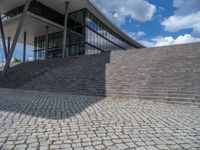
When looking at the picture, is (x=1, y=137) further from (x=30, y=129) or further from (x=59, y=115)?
(x=59, y=115)

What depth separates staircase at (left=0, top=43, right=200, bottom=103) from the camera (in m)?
10.9

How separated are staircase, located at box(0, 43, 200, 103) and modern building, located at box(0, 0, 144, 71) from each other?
34.0 feet

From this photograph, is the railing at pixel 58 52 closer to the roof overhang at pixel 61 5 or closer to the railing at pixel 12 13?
the roof overhang at pixel 61 5

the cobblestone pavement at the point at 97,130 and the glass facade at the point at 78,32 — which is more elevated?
the glass facade at the point at 78,32

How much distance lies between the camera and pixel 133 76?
43.9 ft

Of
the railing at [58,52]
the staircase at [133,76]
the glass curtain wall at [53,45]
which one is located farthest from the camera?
the glass curtain wall at [53,45]

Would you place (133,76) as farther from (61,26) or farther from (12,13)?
(12,13)

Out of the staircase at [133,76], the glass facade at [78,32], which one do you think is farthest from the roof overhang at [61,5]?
the staircase at [133,76]

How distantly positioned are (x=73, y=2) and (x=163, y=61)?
18.4m

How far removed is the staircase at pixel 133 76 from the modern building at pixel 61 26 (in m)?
10.4

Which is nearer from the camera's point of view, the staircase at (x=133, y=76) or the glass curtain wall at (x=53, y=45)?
the staircase at (x=133, y=76)

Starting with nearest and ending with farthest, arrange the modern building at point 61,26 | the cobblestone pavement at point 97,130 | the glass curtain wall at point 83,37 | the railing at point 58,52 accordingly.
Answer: the cobblestone pavement at point 97,130 < the modern building at point 61,26 < the glass curtain wall at point 83,37 < the railing at point 58,52

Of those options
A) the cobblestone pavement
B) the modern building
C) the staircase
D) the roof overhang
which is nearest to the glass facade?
the modern building

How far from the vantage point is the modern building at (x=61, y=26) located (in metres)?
29.0
